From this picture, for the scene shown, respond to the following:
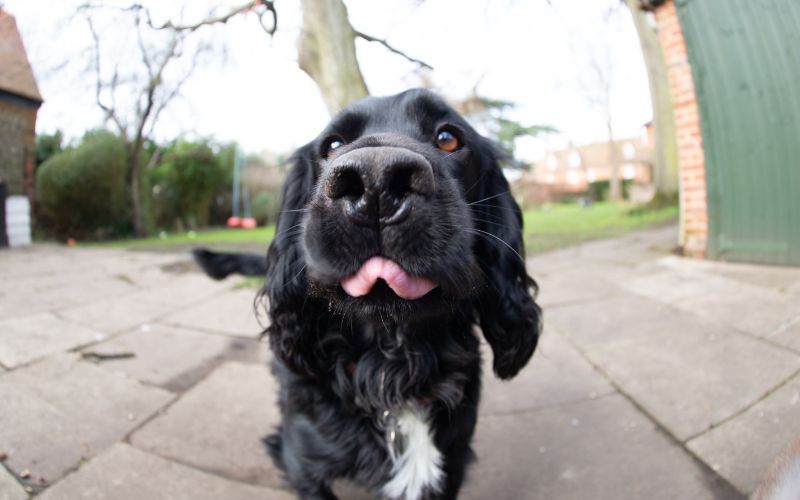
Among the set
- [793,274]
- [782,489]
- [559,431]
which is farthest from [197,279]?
[793,274]

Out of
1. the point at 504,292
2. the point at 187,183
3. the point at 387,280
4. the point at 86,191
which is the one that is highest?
the point at 187,183

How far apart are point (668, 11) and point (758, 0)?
222 centimetres

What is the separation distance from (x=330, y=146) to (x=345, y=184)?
0.75 metres

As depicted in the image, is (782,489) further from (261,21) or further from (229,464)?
(261,21)

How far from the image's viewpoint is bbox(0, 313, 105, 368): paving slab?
2284 millimetres

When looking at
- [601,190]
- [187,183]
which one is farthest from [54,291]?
[601,190]

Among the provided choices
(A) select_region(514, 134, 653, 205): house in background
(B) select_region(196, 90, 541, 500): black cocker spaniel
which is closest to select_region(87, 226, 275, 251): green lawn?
(B) select_region(196, 90, 541, 500): black cocker spaniel

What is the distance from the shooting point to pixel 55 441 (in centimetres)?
176

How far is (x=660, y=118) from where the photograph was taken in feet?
35.8

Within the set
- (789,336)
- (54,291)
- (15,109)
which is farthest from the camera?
(54,291)

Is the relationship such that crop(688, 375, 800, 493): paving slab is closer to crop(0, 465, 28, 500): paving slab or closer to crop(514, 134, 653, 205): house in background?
crop(0, 465, 28, 500): paving slab

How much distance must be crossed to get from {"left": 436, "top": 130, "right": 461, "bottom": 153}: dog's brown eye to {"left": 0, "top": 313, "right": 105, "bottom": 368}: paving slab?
2409mm

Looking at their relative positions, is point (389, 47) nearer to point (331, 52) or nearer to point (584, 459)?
point (331, 52)

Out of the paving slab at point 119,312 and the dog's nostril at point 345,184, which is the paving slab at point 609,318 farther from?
the paving slab at point 119,312
